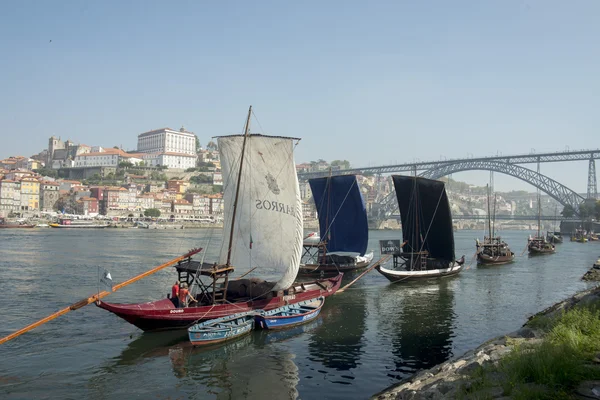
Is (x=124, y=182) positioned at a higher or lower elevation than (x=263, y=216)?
higher

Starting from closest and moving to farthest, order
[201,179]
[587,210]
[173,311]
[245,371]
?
[245,371]
[173,311]
[587,210]
[201,179]

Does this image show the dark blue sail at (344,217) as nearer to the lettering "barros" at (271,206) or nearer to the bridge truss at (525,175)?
the lettering "barros" at (271,206)

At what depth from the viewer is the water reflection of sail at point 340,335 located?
1559 centimetres

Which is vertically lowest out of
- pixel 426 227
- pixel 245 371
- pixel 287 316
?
pixel 245 371

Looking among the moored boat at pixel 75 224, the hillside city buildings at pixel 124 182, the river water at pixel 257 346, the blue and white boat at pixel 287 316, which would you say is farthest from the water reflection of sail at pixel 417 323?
the moored boat at pixel 75 224

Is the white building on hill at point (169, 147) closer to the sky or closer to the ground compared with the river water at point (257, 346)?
closer to the sky

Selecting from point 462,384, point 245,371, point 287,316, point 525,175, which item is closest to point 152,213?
point 525,175

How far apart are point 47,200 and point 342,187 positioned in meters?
112

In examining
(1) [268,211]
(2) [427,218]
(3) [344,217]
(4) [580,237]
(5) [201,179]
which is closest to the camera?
(1) [268,211]

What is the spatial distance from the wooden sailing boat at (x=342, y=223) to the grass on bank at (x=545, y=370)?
1006 inches

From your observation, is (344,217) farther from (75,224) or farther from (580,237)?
(75,224)

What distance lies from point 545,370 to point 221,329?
11011mm

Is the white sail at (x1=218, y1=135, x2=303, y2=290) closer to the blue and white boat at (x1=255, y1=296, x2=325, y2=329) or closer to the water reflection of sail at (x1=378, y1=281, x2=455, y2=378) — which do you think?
the blue and white boat at (x1=255, y1=296, x2=325, y2=329)

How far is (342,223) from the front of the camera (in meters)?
36.6
